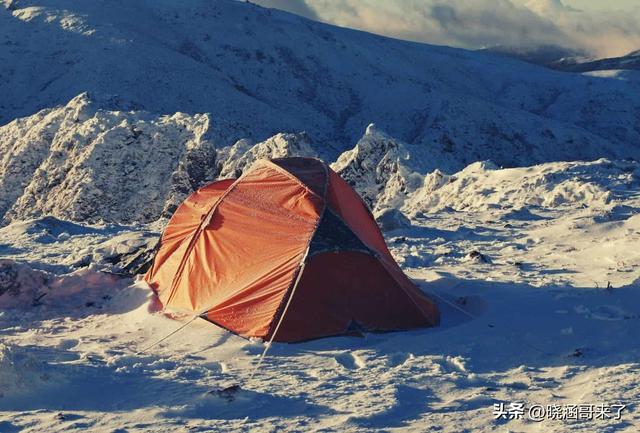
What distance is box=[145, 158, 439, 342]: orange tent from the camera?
9.21 m

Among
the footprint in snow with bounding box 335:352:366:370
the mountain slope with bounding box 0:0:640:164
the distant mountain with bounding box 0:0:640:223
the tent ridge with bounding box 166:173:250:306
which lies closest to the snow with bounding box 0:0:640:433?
the footprint in snow with bounding box 335:352:366:370

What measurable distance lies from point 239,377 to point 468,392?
8.20 feet

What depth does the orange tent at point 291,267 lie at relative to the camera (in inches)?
363

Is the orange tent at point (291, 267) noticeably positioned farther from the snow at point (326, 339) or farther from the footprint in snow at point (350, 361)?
the footprint in snow at point (350, 361)

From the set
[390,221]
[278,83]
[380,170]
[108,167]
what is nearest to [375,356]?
[390,221]

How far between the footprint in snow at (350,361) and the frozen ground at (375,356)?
38mm

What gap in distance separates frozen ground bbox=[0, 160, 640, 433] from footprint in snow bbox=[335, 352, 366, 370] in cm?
4

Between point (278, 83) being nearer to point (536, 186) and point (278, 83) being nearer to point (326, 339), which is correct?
point (536, 186)

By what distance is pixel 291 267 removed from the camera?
937 cm

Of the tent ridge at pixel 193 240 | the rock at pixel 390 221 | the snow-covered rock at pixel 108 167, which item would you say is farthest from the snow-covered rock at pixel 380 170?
the tent ridge at pixel 193 240

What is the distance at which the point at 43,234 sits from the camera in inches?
675

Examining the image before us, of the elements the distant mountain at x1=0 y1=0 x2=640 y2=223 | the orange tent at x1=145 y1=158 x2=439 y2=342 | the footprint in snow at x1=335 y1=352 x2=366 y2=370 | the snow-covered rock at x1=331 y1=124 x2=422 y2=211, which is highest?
the distant mountain at x1=0 y1=0 x2=640 y2=223

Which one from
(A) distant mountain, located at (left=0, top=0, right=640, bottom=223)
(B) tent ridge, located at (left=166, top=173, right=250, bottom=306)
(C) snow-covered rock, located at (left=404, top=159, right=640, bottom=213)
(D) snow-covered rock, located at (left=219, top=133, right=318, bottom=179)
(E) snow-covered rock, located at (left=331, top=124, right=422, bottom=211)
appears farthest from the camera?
(A) distant mountain, located at (left=0, top=0, right=640, bottom=223)

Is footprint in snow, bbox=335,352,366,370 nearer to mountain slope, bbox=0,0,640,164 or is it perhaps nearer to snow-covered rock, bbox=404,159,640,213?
snow-covered rock, bbox=404,159,640,213
